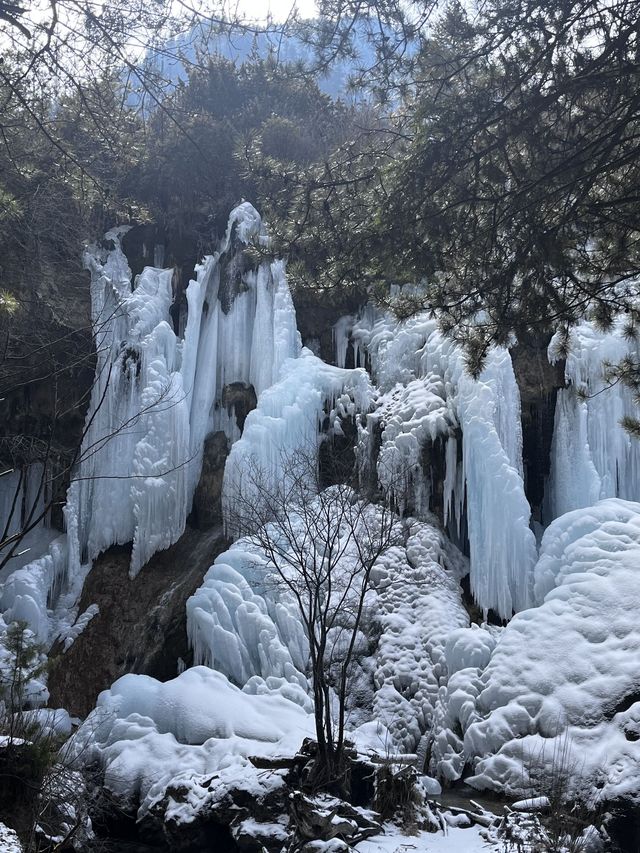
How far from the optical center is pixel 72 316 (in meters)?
15.9

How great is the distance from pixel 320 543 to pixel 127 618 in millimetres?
5078

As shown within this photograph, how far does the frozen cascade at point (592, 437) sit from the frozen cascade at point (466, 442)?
867mm

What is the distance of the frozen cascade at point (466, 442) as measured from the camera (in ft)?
36.6

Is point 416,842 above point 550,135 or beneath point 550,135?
beneath

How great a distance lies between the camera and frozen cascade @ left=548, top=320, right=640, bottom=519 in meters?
12.3

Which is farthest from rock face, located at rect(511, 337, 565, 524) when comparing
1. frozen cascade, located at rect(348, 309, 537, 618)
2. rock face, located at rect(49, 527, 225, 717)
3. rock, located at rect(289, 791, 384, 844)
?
rock, located at rect(289, 791, 384, 844)

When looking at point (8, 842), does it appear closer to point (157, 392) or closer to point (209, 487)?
point (157, 392)

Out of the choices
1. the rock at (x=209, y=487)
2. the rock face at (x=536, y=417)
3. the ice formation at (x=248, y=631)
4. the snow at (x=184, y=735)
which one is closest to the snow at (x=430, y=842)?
the snow at (x=184, y=735)

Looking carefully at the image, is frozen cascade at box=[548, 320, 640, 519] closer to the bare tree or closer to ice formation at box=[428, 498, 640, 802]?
ice formation at box=[428, 498, 640, 802]

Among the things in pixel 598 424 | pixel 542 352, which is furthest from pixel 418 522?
pixel 542 352

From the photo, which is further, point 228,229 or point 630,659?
point 228,229

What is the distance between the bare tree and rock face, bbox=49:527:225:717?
164 centimetres

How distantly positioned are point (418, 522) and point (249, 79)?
12.3 m

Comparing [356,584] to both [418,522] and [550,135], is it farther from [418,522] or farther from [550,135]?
[550,135]
